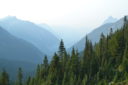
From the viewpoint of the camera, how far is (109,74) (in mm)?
105812

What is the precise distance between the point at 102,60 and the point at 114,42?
1023cm

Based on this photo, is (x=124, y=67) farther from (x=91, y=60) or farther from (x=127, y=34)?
Result: (x=127, y=34)

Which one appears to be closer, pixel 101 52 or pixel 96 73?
pixel 96 73

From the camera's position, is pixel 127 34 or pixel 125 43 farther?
pixel 127 34

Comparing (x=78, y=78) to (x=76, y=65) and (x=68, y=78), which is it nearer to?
(x=68, y=78)

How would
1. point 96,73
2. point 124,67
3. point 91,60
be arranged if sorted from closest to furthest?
point 124,67
point 96,73
point 91,60

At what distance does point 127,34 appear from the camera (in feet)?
421

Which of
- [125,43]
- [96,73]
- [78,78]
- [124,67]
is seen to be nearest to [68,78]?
[78,78]

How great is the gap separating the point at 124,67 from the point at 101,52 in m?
24.7

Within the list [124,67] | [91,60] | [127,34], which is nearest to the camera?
[124,67]

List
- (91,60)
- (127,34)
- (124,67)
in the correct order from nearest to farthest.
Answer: (124,67) → (91,60) → (127,34)

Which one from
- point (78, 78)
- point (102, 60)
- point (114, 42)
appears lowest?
point (78, 78)

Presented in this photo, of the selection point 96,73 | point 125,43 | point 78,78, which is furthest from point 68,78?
point 125,43

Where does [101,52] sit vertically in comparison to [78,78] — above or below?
above
